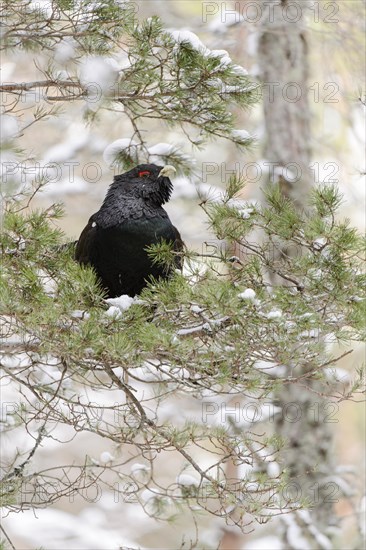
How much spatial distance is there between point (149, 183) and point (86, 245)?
0.52 m

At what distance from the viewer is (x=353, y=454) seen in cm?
1108

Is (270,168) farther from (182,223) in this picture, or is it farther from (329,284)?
(329,284)

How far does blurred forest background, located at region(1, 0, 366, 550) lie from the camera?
Result: 22.5 ft

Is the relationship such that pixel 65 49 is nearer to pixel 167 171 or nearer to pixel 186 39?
pixel 186 39

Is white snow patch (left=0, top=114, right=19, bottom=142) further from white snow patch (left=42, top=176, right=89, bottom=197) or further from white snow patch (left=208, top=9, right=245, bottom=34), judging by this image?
white snow patch (left=42, top=176, right=89, bottom=197)

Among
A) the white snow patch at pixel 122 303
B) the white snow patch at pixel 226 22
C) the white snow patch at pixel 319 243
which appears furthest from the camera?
the white snow patch at pixel 226 22

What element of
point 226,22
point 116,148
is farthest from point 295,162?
point 116,148

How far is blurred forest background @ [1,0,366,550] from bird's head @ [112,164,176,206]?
2.16ft

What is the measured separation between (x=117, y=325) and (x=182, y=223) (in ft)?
20.5

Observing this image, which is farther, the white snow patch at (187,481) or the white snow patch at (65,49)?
the white snow patch at (187,481)

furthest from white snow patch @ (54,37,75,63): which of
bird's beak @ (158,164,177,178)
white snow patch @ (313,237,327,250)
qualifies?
white snow patch @ (313,237,327,250)

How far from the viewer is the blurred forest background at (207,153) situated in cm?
686

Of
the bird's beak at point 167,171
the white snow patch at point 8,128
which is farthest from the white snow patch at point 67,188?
the white snow patch at point 8,128

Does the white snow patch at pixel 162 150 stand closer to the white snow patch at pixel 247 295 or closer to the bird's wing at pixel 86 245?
the bird's wing at pixel 86 245
